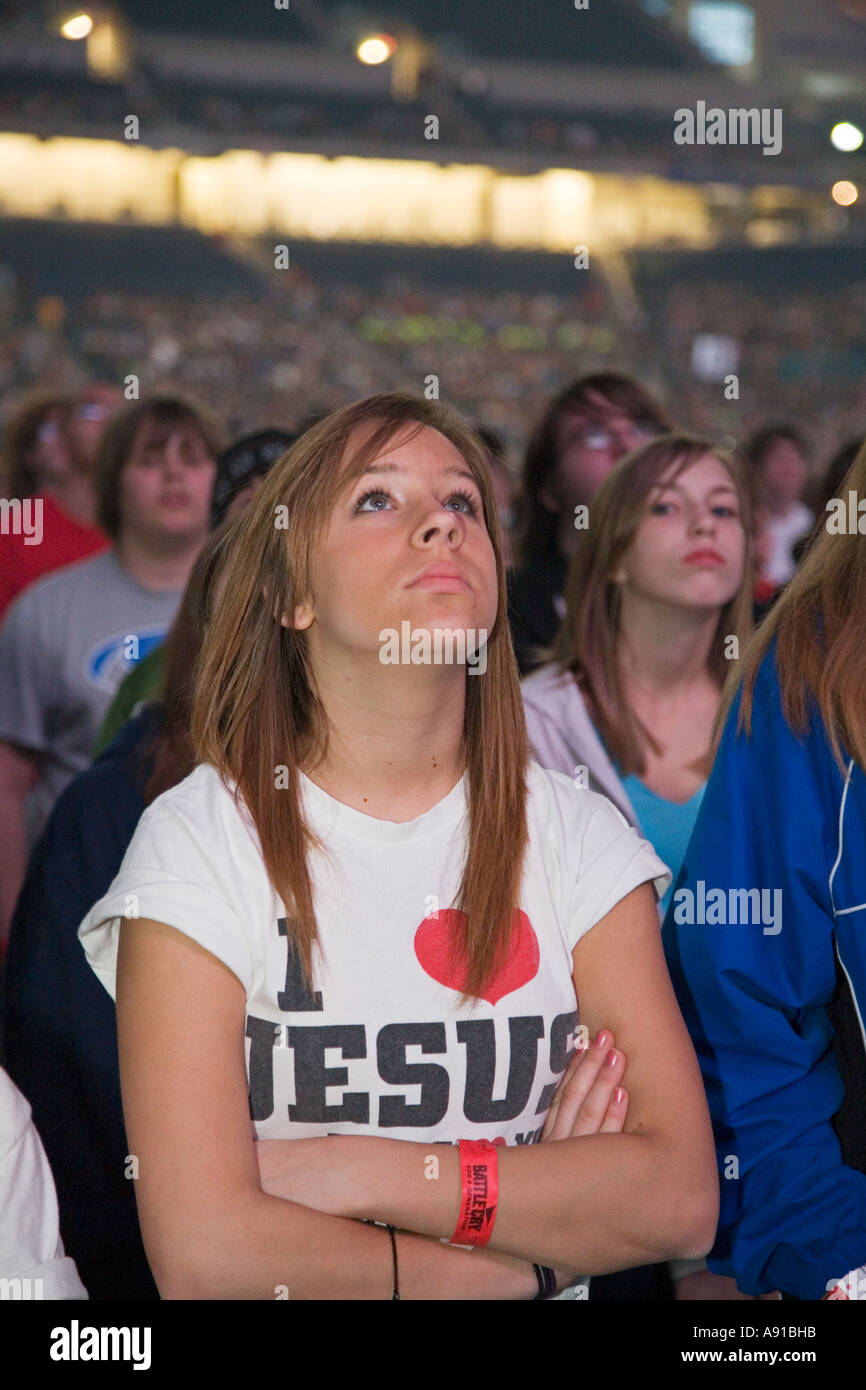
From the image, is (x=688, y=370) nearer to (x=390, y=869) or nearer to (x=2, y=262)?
(x=2, y=262)

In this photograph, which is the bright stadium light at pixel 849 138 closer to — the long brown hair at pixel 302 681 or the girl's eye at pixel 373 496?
the long brown hair at pixel 302 681

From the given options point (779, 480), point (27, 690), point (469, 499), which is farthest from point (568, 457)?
point (779, 480)

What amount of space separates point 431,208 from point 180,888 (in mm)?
13454

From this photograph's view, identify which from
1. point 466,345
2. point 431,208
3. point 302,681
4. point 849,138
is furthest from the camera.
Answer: point 431,208

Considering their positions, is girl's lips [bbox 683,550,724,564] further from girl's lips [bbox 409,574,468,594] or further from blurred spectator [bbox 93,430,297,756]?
girl's lips [bbox 409,574,468,594]

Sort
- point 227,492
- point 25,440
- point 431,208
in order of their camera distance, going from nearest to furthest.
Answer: point 227,492, point 25,440, point 431,208

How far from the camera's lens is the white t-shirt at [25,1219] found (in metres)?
0.92

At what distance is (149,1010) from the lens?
961 millimetres

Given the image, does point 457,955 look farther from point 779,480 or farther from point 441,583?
point 779,480

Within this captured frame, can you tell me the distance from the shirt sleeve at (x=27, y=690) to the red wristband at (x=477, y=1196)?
154 centimetres

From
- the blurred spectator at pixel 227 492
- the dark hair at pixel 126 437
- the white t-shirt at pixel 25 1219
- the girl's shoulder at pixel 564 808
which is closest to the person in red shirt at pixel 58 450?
the dark hair at pixel 126 437

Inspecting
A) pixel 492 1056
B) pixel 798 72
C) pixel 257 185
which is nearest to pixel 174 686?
pixel 492 1056

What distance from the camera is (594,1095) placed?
1025 millimetres

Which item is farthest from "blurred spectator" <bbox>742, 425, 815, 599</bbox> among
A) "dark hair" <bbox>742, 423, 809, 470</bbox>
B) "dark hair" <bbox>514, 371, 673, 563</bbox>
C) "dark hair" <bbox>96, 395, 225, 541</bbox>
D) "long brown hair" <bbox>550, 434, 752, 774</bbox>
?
"long brown hair" <bbox>550, 434, 752, 774</bbox>
